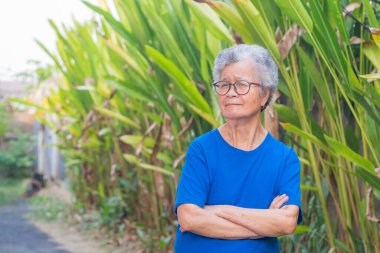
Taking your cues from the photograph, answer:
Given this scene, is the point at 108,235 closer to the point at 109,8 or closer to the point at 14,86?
the point at 109,8

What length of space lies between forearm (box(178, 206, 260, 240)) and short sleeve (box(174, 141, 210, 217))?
0.9 inches

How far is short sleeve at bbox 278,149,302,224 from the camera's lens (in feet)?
4.81

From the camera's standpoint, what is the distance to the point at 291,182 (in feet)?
4.86

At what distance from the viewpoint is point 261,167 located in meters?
1.46

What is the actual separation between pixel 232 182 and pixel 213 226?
0.10m

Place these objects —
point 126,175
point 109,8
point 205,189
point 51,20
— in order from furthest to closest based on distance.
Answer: point 126,175 → point 51,20 → point 109,8 → point 205,189

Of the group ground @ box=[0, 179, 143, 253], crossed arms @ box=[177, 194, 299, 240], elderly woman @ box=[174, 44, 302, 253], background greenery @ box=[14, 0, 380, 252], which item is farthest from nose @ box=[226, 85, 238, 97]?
ground @ box=[0, 179, 143, 253]

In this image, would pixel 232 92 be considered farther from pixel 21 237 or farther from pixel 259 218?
pixel 21 237

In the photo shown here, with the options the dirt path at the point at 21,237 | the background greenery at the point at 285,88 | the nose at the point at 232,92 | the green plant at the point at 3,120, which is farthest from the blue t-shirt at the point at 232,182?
the green plant at the point at 3,120

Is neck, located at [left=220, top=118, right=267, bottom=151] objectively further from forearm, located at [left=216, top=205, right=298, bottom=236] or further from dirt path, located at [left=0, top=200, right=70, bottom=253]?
dirt path, located at [left=0, top=200, right=70, bottom=253]

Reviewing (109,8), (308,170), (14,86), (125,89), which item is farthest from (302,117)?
(14,86)

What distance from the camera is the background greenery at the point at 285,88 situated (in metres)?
1.84

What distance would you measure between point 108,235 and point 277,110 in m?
2.79

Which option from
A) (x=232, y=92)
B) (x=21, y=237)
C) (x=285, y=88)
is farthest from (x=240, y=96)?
(x=21, y=237)
